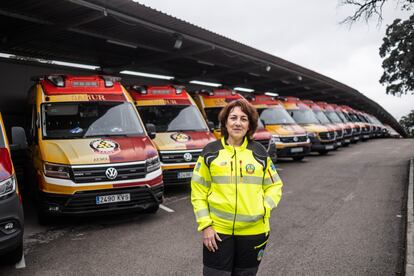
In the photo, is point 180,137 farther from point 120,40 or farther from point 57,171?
point 120,40

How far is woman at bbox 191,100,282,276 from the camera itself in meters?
2.79

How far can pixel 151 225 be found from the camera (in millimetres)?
6617

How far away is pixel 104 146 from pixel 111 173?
22.6 inches

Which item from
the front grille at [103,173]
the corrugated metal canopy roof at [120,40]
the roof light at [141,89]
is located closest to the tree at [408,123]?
the corrugated metal canopy roof at [120,40]

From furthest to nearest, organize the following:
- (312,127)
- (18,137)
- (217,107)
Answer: (312,127) → (217,107) → (18,137)

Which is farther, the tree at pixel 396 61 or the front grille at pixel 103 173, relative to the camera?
the tree at pixel 396 61

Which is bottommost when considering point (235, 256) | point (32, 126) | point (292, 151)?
point (292, 151)

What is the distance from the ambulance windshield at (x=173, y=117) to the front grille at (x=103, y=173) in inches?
127

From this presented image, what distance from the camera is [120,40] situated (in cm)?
1248

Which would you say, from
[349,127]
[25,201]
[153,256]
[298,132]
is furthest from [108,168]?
[349,127]

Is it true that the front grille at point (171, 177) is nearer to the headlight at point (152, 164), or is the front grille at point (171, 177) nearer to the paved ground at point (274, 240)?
the paved ground at point (274, 240)

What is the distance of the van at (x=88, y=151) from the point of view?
6145 millimetres

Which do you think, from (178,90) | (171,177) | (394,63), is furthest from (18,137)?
(394,63)

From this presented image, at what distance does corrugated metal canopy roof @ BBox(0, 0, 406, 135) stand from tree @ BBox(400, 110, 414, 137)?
41.4 m
